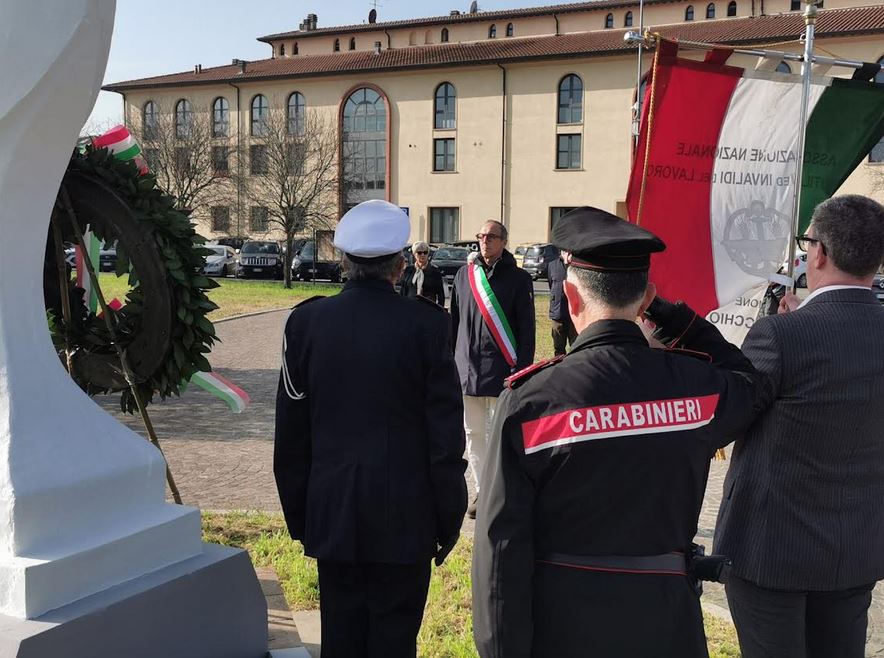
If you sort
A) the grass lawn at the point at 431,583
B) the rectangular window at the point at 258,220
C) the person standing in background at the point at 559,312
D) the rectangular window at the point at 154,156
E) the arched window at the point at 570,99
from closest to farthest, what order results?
the grass lawn at the point at 431,583, the person standing in background at the point at 559,312, the rectangular window at the point at 154,156, the arched window at the point at 570,99, the rectangular window at the point at 258,220

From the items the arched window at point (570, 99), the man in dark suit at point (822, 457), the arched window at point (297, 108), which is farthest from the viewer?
the arched window at point (297, 108)

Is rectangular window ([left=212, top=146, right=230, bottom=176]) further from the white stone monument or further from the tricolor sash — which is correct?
the white stone monument

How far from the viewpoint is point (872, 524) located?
2.46m

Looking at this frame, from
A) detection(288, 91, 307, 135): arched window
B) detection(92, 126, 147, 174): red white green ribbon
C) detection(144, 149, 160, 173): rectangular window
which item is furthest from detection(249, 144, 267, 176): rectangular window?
detection(92, 126, 147, 174): red white green ribbon

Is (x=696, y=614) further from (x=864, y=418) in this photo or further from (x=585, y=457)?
(x=864, y=418)

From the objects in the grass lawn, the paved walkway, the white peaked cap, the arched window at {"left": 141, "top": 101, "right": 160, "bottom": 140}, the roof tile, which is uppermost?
the roof tile

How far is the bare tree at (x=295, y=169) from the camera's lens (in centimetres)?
3619

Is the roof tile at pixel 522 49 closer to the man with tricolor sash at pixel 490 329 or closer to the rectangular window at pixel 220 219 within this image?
the rectangular window at pixel 220 219

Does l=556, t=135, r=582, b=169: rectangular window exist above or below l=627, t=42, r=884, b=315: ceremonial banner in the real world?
above

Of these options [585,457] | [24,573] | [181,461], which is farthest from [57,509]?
[181,461]

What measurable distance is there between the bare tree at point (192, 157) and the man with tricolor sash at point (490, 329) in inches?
1314

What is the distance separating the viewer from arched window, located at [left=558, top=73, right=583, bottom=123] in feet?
129

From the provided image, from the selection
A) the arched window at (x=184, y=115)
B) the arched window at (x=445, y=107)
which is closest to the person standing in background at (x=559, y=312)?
the arched window at (x=445, y=107)

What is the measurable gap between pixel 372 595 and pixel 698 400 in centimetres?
143
